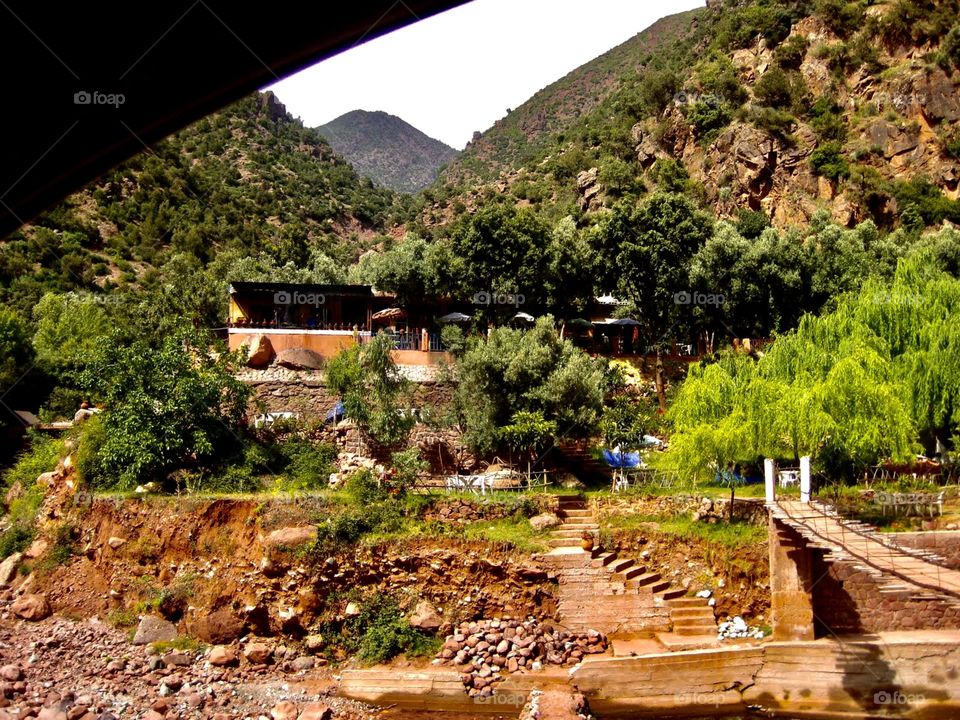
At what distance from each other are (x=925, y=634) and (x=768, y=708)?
3652 millimetres

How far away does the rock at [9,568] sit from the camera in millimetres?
20078

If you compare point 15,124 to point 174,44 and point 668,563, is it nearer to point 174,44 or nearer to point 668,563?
point 174,44

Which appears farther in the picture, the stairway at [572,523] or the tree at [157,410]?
the tree at [157,410]

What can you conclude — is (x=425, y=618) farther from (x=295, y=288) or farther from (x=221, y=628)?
(x=295, y=288)

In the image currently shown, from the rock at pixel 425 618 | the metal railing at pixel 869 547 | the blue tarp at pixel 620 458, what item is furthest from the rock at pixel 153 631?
the metal railing at pixel 869 547

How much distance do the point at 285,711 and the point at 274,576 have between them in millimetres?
3750

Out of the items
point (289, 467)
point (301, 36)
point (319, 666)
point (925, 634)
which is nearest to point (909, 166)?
point (925, 634)

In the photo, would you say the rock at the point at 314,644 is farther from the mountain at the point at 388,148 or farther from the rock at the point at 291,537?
the mountain at the point at 388,148

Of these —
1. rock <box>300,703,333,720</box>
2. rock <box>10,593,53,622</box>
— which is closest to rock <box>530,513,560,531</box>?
rock <box>300,703,333,720</box>

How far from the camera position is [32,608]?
1862 centimetres

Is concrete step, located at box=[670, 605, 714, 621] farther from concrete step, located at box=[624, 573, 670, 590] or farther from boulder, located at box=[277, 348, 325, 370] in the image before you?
boulder, located at box=[277, 348, 325, 370]

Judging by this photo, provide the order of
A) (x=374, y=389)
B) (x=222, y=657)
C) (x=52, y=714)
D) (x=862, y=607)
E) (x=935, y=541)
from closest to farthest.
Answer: (x=52, y=714), (x=935, y=541), (x=222, y=657), (x=862, y=607), (x=374, y=389)

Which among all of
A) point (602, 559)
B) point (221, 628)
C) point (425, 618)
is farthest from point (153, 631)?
point (602, 559)

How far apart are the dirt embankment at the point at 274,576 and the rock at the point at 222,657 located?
56 cm
